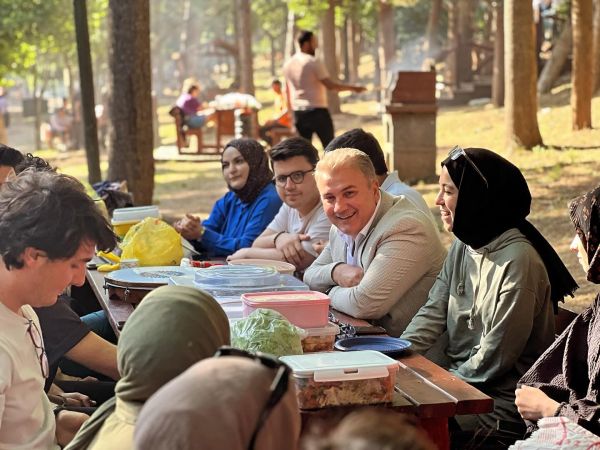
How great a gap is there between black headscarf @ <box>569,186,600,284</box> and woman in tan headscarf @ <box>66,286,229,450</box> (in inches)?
62.7

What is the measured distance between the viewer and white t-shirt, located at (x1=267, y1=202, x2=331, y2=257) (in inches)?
236

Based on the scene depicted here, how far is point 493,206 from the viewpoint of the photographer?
164 inches

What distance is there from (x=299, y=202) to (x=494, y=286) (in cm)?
214

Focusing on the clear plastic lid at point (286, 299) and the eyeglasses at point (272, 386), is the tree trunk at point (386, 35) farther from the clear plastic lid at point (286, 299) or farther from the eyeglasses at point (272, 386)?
the eyeglasses at point (272, 386)

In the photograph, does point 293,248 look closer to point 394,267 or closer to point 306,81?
point 394,267

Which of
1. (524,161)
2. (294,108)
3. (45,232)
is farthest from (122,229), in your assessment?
(294,108)

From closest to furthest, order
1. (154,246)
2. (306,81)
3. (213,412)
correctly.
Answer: (213,412)
(154,246)
(306,81)

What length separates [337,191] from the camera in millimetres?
4688

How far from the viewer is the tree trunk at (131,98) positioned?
1047 centimetres

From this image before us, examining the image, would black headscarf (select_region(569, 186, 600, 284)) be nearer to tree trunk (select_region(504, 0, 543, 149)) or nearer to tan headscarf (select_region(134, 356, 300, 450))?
tan headscarf (select_region(134, 356, 300, 450))

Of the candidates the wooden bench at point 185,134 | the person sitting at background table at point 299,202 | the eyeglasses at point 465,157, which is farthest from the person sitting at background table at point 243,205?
the wooden bench at point 185,134

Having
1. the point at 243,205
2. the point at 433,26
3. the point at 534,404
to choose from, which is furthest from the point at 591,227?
the point at 433,26

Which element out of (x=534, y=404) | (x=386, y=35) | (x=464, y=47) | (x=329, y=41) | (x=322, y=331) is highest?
(x=386, y=35)

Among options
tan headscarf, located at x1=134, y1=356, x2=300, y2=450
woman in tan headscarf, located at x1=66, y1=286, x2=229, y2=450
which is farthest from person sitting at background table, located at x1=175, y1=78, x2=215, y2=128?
tan headscarf, located at x1=134, y1=356, x2=300, y2=450
